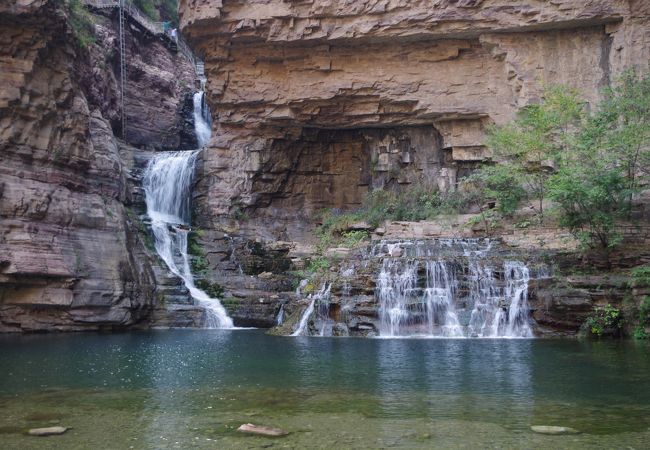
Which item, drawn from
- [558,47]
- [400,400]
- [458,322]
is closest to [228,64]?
[558,47]

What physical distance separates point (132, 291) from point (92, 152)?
5.31 m

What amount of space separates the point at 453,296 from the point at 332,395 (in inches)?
403

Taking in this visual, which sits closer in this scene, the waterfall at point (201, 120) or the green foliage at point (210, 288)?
the green foliage at point (210, 288)

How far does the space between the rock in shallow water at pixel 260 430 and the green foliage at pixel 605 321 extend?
11.7 metres

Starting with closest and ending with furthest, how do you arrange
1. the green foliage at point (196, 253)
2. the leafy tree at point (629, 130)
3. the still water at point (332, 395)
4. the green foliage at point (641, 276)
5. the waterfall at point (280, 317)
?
1. the still water at point (332, 395)
2. the green foliage at point (641, 276)
3. the leafy tree at point (629, 130)
4. the waterfall at point (280, 317)
5. the green foliage at point (196, 253)

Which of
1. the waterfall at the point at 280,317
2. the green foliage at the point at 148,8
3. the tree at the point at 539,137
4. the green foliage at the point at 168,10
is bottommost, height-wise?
the waterfall at the point at 280,317

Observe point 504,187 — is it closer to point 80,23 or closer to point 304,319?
point 304,319

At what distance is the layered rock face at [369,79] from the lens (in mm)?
24297

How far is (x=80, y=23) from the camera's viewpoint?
25.0 m

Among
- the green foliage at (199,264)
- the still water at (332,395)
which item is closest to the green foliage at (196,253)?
the green foliage at (199,264)

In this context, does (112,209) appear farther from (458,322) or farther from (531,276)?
(531,276)

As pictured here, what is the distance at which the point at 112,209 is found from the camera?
837 inches

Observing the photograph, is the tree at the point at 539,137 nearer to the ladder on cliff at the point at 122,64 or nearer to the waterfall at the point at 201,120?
the waterfall at the point at 201,120

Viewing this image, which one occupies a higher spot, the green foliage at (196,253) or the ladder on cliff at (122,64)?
the ladder on cliff at (122,64)
